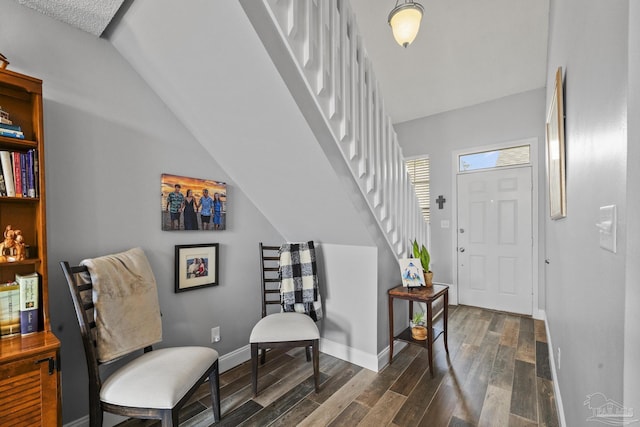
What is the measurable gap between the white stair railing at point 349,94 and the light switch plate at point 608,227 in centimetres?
130

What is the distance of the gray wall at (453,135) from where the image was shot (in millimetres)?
3715

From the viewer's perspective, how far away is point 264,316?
8.34 feet

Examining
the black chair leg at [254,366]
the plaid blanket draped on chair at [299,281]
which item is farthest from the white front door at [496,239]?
the black chair leg at [254,366]

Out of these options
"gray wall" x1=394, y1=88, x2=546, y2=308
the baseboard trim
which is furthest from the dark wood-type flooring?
"gray wall" x1=394, y1=88, x2=546, y2=308

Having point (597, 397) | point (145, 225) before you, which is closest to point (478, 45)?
point (597, 397)

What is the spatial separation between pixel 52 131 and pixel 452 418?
298 centimetres

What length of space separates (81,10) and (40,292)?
5.09 ft

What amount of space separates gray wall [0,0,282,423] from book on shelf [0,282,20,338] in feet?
0.76

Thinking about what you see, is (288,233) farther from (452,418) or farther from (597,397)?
(597,397)

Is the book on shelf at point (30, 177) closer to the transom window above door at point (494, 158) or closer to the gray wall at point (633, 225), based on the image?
the gray wall at point (633, 225)

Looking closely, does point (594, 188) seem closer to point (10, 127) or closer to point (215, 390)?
point (215, 390)

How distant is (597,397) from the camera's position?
898 mm

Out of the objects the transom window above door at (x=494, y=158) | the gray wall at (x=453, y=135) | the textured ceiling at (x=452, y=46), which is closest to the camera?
the textured ceiling at (x=452, y=46)

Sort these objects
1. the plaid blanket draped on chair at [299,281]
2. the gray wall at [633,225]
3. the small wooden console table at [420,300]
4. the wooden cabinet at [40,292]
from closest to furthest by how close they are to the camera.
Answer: the gray wall at [633,225] → the wooden cabinet at [40,292] → the small wooden console table at [420,300] → the plaid blanket draped on chair at [299,281]
